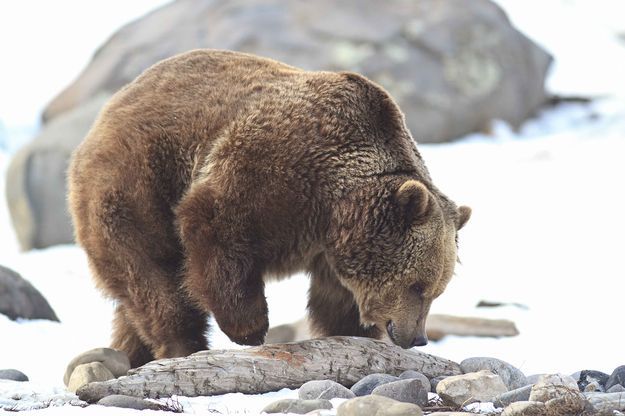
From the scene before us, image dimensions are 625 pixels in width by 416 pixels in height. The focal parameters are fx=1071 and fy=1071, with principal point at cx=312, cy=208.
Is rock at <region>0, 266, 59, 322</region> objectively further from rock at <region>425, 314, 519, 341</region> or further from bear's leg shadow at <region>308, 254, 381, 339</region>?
rock at <region>425, 314, 519, 341</region>

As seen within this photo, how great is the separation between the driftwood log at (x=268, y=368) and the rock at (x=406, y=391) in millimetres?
601

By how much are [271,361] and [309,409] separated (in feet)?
2.35

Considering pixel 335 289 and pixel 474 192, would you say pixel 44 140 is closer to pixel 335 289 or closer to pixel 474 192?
pixel 474 192

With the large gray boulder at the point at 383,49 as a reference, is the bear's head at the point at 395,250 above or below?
below

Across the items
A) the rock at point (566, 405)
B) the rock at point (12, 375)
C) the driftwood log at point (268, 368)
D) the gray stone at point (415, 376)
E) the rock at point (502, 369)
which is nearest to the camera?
the rock at point (566, 405)

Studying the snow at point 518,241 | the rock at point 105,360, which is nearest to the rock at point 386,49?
the snow at point 518,241

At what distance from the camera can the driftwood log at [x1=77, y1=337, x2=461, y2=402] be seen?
4.93 metres

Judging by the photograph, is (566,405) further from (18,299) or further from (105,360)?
(18,299)

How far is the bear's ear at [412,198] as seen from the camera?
5.54m

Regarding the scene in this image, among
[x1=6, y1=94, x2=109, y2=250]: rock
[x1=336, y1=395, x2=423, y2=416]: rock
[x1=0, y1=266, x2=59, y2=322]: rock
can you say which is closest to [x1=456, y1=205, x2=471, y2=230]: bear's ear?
[x1=336, y1=395, x2=423, y2=416]: rock

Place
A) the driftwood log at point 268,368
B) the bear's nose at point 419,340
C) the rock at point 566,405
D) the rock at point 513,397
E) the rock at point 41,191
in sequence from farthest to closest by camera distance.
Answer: the rock at point 41,191, the bear's nose at point 419,340, the driftwood log at point 268,368, the rock at point 513,397, the rock at point 566,405

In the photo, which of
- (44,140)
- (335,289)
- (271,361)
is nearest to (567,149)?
(44,140)

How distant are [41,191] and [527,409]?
9173 mm

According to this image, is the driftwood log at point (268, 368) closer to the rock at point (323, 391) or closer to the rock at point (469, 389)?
the rock at point (323, 391)
